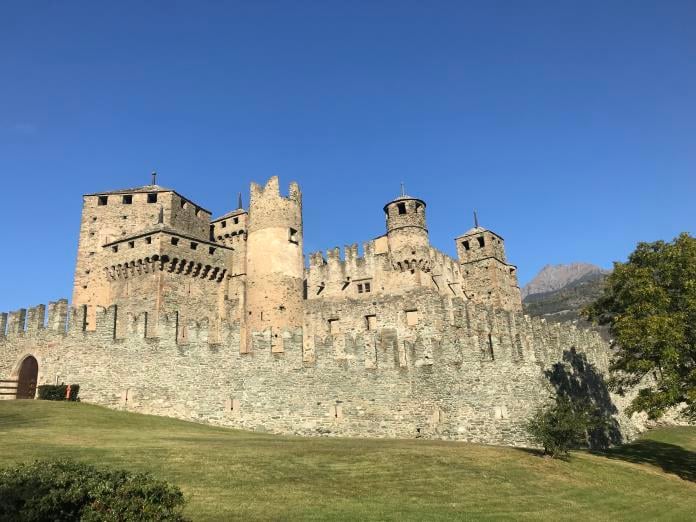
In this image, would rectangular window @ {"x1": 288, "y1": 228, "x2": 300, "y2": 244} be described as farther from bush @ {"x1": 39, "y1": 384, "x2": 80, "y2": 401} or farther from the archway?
the archway

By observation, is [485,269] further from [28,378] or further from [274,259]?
[28,378]

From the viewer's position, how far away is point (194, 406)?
28109mm

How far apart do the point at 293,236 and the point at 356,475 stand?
2886cm

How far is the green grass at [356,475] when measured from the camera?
13.4 m

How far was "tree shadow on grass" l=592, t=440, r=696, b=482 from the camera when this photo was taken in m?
24.6

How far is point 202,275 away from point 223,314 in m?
3.49

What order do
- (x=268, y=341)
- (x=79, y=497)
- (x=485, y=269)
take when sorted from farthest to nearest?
(x=485, y=269) → (x=268, y=341) → (x=79, y=497)

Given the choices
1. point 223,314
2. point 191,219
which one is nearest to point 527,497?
point 223,314

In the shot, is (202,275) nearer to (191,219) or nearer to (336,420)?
(191,219)

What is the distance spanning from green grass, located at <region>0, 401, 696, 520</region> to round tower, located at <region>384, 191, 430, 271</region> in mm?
23007

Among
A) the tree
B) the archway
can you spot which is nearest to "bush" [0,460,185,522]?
the tree

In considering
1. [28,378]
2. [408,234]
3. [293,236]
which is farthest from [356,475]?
[408,234]

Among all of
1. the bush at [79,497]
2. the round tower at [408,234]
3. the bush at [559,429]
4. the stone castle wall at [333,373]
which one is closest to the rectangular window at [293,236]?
the round tower at [408,234]

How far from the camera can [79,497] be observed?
8.07m
